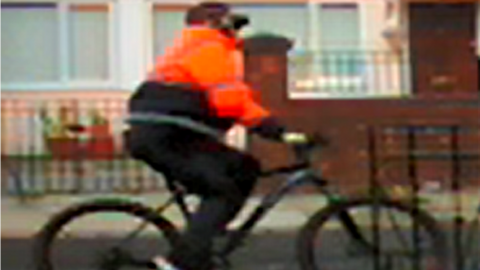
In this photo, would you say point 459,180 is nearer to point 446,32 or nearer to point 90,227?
point 90,227

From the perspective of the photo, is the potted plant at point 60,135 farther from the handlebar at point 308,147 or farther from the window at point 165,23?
the handlebar at point 308,147

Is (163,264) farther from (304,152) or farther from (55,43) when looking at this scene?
(55,43)

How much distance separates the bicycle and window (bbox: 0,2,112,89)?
9.61 metres

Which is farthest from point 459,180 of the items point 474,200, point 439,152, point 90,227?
point 90,227

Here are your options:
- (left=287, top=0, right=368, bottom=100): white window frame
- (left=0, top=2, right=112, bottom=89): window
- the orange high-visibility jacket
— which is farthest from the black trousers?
(left=0, top=2, right=112, bottom=89): window

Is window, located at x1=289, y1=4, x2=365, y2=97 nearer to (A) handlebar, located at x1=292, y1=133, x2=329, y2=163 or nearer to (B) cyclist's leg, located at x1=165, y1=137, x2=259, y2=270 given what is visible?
(A) handlebar, located at x1=292, y1=133, x2=329, y2=163

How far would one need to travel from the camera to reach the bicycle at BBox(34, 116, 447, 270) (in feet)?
19.1

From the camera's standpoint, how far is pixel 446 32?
15508mm

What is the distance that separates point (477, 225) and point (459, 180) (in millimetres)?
302

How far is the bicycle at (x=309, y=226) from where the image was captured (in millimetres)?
5820

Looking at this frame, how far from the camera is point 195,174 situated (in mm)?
5457

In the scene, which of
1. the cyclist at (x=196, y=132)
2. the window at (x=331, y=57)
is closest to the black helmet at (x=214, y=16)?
the cyclist at (x=196, y=132)

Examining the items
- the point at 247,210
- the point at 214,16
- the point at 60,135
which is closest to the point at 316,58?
the point at 60,135

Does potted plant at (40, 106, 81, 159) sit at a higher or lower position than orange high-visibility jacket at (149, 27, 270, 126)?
lower
